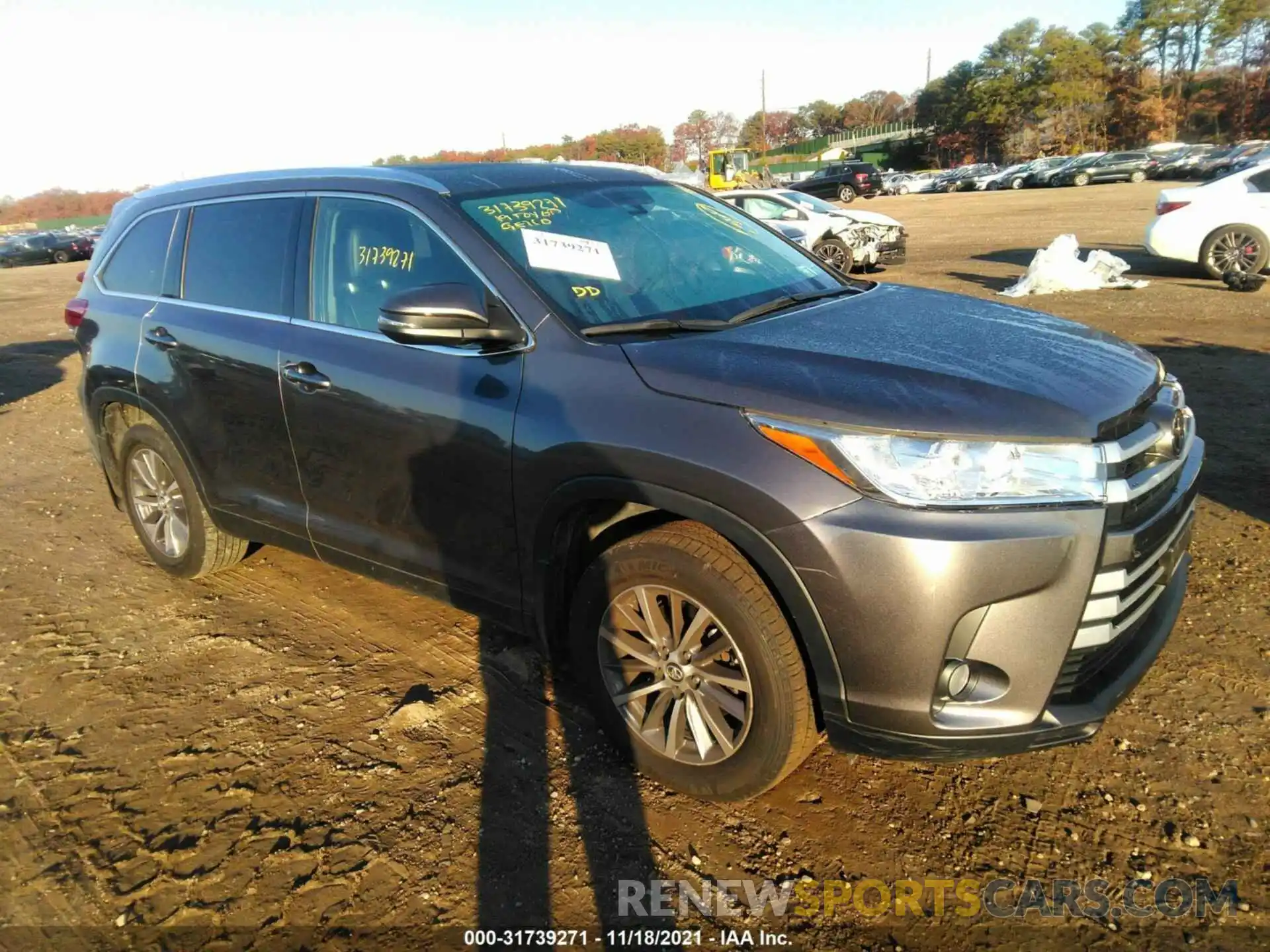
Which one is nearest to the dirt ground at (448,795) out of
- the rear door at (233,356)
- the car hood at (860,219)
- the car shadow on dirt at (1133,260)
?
the rear door at (233,356)

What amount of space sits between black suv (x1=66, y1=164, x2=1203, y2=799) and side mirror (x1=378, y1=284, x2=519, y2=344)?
1cm

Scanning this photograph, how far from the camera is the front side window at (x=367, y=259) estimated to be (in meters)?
3.10

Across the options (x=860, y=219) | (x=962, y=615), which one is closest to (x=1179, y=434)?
(x=962, y=615)

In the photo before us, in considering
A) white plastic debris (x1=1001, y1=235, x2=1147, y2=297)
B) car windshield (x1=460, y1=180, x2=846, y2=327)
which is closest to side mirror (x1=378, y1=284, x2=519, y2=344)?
car windshield (x1=460, y1=180, x2=846, y2=327)

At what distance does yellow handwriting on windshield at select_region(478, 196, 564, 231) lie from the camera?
306cm

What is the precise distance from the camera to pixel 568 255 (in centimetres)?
302

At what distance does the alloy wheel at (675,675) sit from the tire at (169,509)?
7.99 feet

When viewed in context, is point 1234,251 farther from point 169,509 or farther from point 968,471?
point 169,509

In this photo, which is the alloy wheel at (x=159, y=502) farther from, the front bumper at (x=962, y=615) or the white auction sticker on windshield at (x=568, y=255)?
the front bumper at (x=962, y=615)

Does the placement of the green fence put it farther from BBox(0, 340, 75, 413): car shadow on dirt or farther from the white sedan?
the white sedan

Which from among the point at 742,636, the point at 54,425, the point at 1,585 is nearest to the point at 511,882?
the point at 742,636

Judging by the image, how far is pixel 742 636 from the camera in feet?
7.88

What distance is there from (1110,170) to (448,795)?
45.3 meters

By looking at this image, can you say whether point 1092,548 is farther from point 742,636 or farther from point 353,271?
point 353,271
